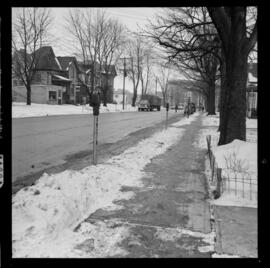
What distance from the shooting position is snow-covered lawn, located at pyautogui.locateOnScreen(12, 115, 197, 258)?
3.47 meters

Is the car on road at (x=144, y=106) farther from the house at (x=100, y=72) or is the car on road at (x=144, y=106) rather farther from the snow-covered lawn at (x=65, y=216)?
the snow-covered lawn at (x=65, y=216)

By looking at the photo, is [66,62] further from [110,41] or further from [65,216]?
[65,216]

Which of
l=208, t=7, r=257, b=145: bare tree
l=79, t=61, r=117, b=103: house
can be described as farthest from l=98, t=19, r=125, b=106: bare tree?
l=208, t=7, r=257, b=145: bare tree

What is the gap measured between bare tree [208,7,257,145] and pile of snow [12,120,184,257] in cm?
484

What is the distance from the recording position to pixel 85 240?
12.2 ft

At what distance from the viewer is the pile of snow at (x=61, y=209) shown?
3484mm

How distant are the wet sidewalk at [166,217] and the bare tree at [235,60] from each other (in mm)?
3534

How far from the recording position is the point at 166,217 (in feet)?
14.9

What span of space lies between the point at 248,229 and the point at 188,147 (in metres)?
7.73
